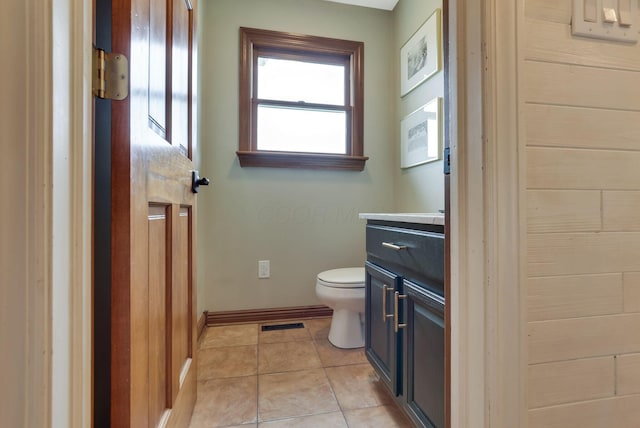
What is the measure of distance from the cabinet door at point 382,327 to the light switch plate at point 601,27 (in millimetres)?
807

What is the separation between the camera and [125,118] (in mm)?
588

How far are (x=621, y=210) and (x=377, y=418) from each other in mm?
1047

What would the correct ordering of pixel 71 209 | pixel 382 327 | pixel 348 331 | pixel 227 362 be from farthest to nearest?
pixel 348 331 < pixel 227 362 < pixel 382 327 < pixel 71 209

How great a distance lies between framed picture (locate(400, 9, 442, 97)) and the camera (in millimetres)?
1801

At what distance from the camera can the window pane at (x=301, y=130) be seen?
2.21 meters

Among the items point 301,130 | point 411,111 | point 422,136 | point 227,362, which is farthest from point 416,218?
point 301,130

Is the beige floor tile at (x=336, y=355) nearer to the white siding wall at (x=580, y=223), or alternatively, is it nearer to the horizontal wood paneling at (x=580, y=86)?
the white siding wall at (x=580, y=223)

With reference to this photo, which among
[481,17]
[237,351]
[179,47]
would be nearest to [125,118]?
[179,47]

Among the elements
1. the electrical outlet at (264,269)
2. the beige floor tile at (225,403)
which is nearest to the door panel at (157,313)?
the beige floor tile at (225,403)

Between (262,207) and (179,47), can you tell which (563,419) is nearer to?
(179,47)

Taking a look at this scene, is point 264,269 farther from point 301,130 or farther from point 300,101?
point 300,101

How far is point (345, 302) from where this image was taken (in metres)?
1.66

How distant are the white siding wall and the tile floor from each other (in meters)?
0.74

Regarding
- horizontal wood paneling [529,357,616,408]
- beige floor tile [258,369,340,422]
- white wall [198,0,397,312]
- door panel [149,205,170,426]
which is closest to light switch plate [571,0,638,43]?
horizontal wood paneling [529,357,616,408]
